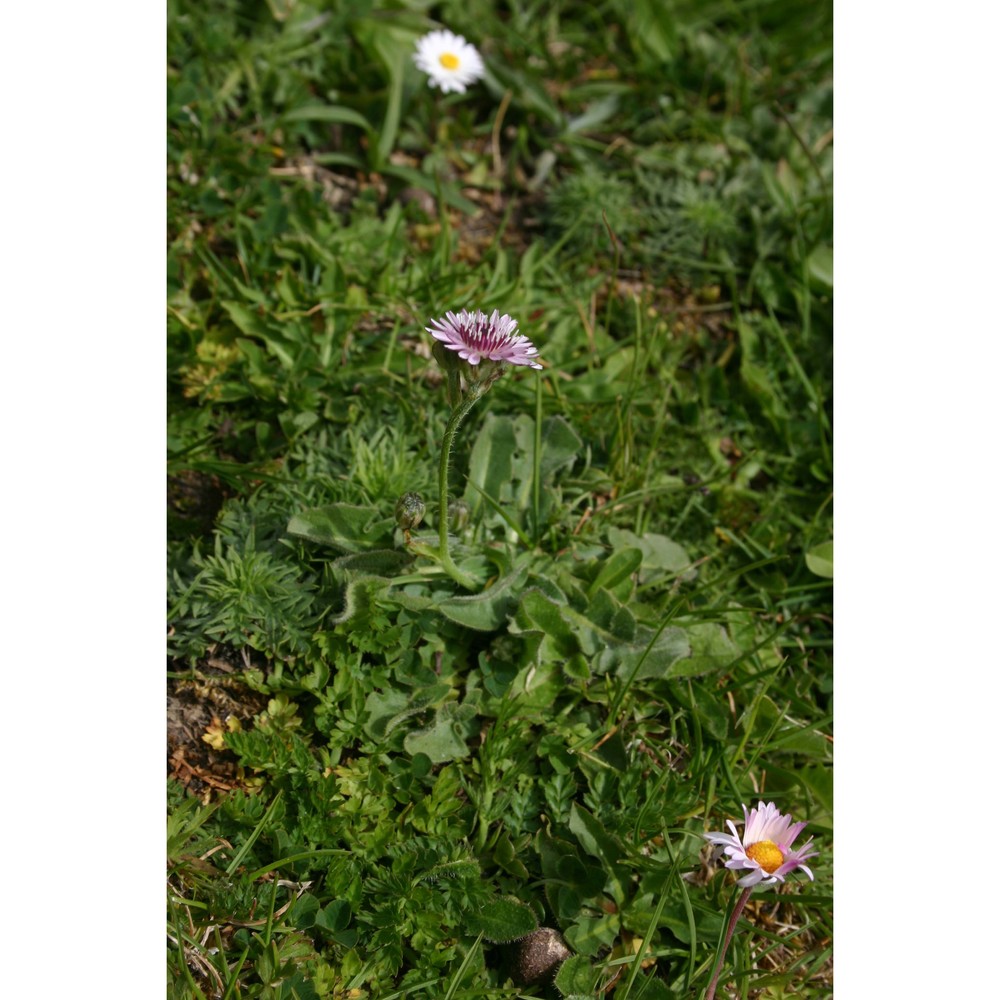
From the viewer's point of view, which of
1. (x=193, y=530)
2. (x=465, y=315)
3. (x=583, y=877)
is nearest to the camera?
(x=465, y=315)

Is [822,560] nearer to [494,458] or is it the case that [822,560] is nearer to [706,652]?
[706,652]

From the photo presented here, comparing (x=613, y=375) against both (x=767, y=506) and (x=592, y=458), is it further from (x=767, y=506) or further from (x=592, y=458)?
(x=767, y=506)

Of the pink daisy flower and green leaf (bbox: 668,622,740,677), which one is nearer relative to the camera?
the pink daisy flower

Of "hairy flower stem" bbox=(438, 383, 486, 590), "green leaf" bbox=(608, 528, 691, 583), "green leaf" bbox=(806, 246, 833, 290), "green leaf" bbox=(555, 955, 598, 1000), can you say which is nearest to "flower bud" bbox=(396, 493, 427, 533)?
"hairy flower stem" bbox=(438, 383, 486, 590)

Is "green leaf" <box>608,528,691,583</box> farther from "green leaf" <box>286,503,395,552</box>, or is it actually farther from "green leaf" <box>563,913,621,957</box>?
"green leaf" <box>563,913,621,957</box>

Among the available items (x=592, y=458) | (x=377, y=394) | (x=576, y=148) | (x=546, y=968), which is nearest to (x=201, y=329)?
(x=377, y=394)

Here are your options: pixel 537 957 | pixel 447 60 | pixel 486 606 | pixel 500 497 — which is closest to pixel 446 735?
pixel 486 606
